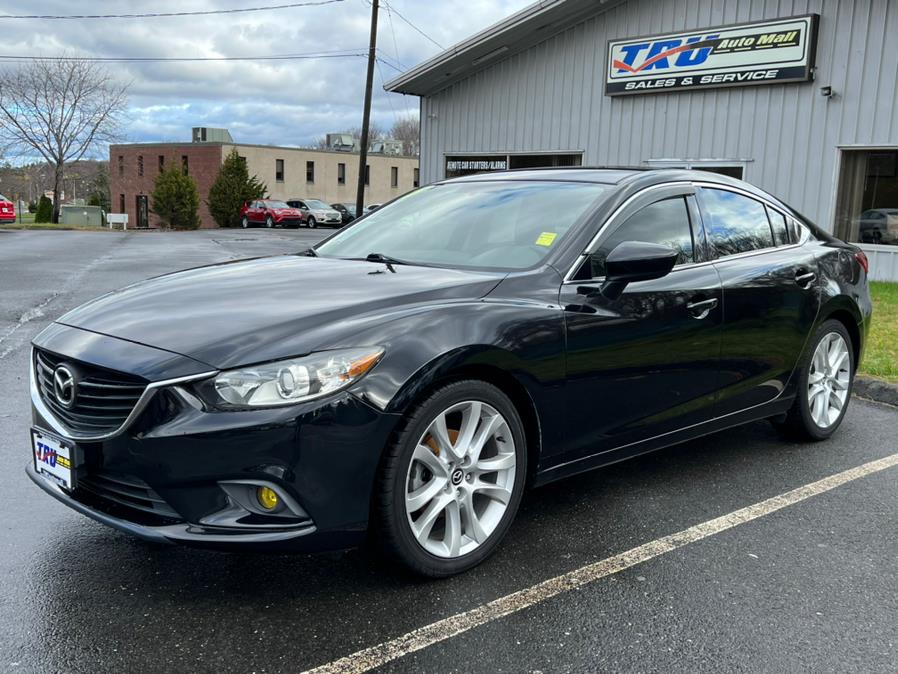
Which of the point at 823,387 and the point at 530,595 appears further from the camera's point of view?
the point at 823,387

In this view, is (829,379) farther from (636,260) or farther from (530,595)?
(530,595)

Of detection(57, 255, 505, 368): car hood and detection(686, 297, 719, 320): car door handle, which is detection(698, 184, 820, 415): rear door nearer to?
detection(686, 297, 719, 320): car door handle

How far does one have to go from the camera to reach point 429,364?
116 inches

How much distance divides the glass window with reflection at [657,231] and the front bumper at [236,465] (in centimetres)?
142

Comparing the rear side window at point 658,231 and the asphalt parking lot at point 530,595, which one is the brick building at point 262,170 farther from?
the asphalt parking lot at point 530,595

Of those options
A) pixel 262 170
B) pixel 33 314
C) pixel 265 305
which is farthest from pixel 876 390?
pixel 262 170

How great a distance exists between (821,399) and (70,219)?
52.7 m

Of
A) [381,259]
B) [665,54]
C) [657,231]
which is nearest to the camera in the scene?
[381,259]

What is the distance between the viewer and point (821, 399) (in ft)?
16.8

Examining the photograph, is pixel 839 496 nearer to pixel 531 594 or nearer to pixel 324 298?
pixel 531 594

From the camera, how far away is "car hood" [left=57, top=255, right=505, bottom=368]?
2.82 metres

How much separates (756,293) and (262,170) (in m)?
57.7

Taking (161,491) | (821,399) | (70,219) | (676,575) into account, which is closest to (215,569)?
(161,491)

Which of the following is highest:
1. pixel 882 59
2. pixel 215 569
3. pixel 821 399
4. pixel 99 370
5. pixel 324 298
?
pixel 882 59
